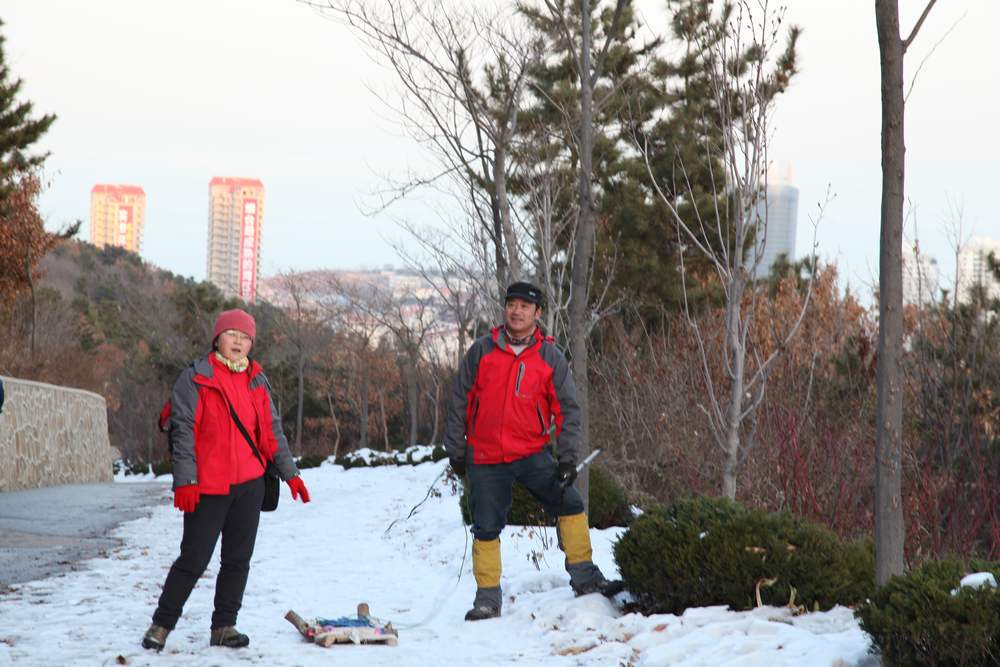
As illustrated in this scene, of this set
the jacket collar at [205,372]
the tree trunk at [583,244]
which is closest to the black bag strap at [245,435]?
the jacket collar at [205,372]

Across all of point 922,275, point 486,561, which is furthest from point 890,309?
point 922,275

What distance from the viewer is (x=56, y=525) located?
11.3 m

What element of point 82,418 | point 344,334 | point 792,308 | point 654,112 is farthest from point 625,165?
point 344,334

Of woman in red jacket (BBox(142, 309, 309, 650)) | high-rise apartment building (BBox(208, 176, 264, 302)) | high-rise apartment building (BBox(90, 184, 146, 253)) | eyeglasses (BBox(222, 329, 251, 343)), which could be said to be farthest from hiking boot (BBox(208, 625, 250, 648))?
high-rise apartment building (BBox(90, 184, 146, 253))

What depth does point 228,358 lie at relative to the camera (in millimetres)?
5320

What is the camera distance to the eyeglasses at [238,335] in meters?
5.31

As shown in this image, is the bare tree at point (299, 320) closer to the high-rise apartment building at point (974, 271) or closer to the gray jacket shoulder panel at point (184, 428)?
the high-rise apartment building at point (974, 271)

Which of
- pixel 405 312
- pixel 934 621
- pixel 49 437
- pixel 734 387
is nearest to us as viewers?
pixel 934 621

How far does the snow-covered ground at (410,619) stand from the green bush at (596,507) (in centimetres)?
26

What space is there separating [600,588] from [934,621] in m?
2.51

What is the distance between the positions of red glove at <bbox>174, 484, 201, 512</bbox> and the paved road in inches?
105

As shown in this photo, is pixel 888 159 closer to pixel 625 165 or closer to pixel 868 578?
pixel 868 578

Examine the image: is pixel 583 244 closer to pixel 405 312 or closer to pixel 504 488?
pixel 504 488

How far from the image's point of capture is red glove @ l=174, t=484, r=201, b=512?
4992 millimetres
